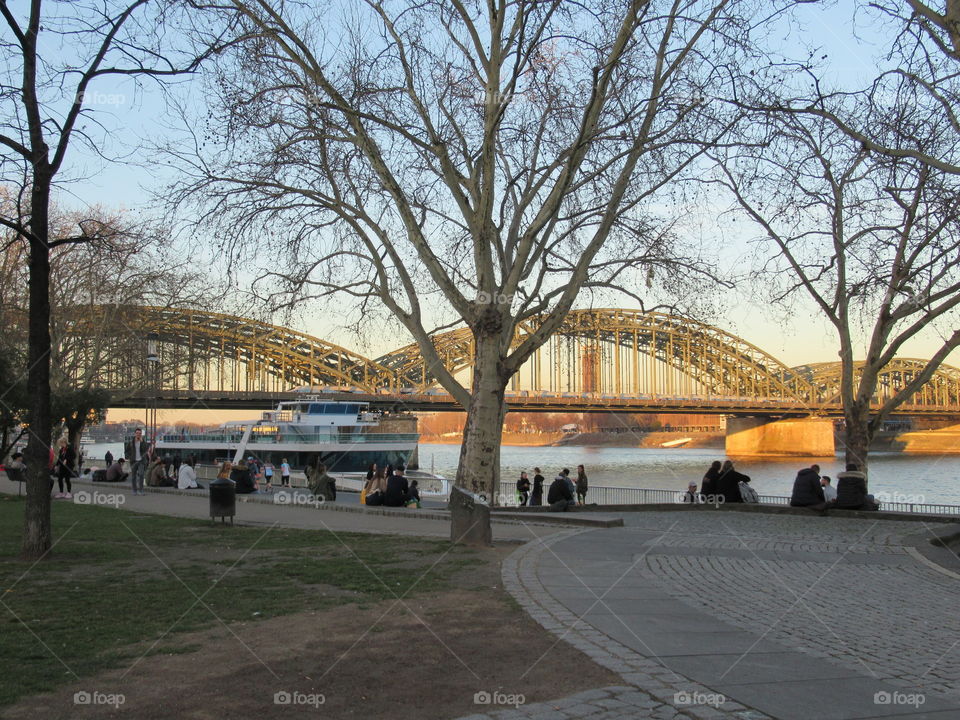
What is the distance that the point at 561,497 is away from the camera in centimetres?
1964

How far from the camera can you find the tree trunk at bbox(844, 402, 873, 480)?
19.2 meters

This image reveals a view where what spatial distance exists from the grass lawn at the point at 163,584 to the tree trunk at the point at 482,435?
46 centimetres

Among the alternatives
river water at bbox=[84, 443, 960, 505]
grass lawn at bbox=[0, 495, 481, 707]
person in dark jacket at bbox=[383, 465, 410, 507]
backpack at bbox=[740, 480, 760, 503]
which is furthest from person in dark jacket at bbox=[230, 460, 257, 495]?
river water at bbox=[84, 443, 960, 505]

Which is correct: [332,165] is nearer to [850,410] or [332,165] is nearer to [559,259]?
[559,259]

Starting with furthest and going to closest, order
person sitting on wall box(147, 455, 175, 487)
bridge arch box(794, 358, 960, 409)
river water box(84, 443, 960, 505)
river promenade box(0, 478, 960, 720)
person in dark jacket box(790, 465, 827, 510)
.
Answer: bridge arch box(794, 358, 960, 409)
river water box(84, 443, 960, 505)
person sitting on wall box(147, 455, 175, 487)
person in dark jacket box(790, 465, 827, 510)
river promenade box(0, 478, 960, 720)

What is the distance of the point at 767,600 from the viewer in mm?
7766

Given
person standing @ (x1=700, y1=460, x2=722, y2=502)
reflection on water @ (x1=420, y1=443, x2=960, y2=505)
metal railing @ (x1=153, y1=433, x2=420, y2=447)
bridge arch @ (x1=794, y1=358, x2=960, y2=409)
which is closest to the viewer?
person standing @ (x1=700, y1=460, x2=722, y2=502)

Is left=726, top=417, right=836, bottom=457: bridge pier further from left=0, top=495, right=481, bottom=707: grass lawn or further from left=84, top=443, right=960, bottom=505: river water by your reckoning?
left=0, top=495, right=481, bottom=707: grass lawn

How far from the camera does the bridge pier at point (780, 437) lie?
7950 cm

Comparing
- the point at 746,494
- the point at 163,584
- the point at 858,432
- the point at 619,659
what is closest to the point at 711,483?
the point at 746,494

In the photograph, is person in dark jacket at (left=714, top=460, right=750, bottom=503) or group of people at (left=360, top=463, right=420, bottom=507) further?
person in dark jacket at (left=714, top=460, right=750, bottom=503)

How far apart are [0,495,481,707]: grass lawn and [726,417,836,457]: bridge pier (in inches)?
2833

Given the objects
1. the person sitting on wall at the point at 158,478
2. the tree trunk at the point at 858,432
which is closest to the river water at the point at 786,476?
the tree trunk at the point at 858,432

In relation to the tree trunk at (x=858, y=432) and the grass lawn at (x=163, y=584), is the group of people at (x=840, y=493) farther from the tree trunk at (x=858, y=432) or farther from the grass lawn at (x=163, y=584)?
the grass lawn at (x=163, y=584)
